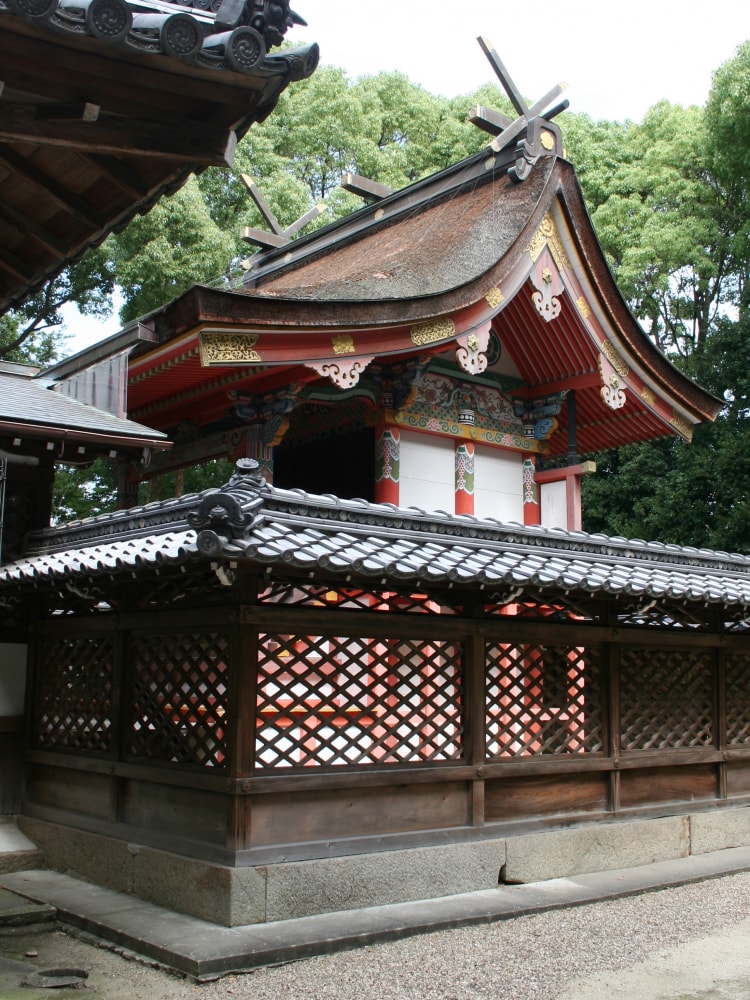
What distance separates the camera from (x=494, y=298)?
1162 cm

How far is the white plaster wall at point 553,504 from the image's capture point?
13.3 meters

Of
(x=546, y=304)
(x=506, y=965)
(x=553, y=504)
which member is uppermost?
(x=546, y=304)

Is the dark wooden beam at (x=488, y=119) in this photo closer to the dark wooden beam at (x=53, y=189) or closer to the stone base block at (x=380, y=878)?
the dark wooden beam at (x=53, y=189)

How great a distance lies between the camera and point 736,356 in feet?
76.0

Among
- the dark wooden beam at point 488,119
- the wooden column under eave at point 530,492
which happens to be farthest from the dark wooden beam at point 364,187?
the wooden column under eave at point 530,492

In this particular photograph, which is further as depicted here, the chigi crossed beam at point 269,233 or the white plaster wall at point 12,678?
the chigi crossed beam at point 269,233

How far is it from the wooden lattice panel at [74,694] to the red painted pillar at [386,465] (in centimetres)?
404

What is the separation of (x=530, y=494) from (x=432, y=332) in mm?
3169

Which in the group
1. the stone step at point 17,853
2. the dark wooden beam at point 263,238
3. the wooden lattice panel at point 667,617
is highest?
the dark wooden beam at point 263,238

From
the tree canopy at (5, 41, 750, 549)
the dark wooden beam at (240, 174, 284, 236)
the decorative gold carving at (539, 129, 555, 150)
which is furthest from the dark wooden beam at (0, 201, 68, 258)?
the tree canopy at (5, 41, 750, 549)

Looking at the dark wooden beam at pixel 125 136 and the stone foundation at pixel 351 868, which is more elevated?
the dark wooden beam at pixel 125 136

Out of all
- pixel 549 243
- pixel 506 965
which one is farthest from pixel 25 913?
pixel 549 243

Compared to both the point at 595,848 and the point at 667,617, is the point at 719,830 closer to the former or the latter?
the point at 595,848

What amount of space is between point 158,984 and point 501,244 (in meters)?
8.74
